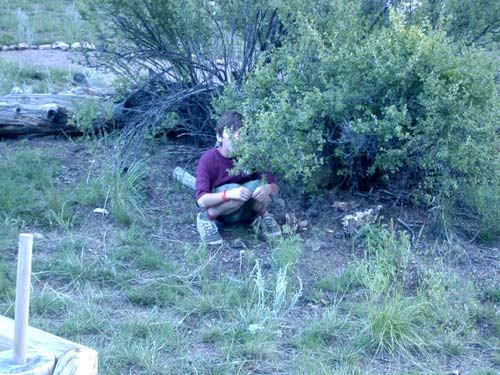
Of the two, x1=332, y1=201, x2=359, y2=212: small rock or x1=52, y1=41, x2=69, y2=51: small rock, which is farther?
x1=52, y1=41, x2=69, y2=51: small rock

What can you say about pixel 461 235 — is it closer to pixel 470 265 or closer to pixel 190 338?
pixel 470 265

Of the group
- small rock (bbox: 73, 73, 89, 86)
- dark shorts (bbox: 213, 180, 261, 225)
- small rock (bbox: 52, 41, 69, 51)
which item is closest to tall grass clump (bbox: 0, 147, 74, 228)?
dark shorts (bbox: 213, 180, 261, 225)

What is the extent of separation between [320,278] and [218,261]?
0.69 metres

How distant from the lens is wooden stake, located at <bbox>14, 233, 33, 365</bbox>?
2.68 metres

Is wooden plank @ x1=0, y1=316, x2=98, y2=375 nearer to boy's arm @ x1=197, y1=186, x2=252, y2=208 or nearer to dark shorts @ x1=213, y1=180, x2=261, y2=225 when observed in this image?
boy's arm @ x1=197, y1=186, x2=252, y2=208

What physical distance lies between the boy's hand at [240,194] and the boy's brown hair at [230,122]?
1.41ft

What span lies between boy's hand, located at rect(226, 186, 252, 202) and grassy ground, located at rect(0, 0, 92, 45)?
792 cm

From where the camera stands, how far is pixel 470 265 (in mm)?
5793

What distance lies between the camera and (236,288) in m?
5.25

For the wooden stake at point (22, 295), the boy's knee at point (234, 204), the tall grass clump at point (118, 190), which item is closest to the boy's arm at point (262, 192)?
the boy's knee at point (234, 204)

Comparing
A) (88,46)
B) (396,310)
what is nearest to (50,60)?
(88,46)

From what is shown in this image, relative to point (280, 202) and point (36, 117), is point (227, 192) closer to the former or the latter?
point (280, 202)

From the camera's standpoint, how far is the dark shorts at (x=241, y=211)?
602cm

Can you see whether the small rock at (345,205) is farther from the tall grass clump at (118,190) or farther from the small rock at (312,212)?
the tall grass clump at (118,190)
